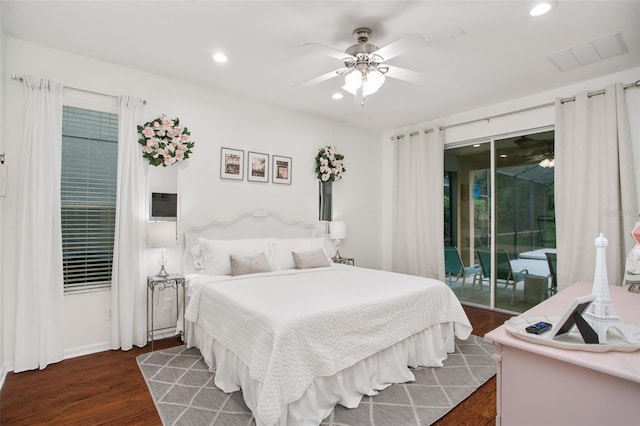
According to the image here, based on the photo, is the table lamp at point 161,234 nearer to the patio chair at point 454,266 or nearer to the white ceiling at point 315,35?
the white ceiling at point 315,35

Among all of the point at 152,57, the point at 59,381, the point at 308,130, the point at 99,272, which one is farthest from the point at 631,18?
the point at 59,381

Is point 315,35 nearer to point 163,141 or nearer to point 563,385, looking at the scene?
point 163,141

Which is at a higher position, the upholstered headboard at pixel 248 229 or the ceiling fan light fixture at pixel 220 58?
the ceiling fan light fixture at pixel 220 58

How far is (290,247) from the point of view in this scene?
397cm

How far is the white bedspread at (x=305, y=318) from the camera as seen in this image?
6.16 ft

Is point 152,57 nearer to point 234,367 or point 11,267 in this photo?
point 11,267

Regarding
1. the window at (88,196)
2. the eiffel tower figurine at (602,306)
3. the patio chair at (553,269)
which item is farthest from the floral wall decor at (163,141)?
the patio chair at (553,269)

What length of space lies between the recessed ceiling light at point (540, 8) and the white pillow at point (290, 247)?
116 inches

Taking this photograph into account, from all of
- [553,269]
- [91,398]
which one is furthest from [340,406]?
[553,269]

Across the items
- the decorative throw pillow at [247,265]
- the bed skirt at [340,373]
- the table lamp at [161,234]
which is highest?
the table lamp at [161,234]

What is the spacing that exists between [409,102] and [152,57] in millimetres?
2953

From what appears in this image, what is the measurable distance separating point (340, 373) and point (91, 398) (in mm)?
1765

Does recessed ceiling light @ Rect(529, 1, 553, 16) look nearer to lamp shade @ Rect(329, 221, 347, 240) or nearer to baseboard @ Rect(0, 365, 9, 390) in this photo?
lamp shade @ Rect(329, 221, 347, 240)

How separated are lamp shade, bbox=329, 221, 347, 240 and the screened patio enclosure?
1567mm
